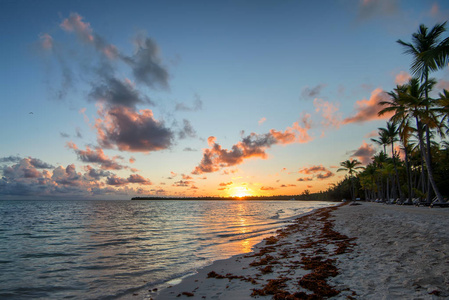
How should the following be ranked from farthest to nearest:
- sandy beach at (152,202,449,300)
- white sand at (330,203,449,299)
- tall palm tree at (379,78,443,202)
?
tall palm tree at (379,78,443,202) < sandy beach at (152,202,449,300) < white sand at (330,203,449,299)

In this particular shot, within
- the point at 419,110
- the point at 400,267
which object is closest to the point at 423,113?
the point at 419,110

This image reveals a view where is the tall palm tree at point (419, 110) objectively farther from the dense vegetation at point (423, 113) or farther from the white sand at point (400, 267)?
the white sand at point (400, 267)

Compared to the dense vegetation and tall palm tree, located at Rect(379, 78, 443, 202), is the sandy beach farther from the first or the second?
tall palm tree, located at Rect(379, 78, 443, 202)

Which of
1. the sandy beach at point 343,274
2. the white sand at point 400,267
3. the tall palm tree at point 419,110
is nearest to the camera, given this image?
the white sand at point 400,267

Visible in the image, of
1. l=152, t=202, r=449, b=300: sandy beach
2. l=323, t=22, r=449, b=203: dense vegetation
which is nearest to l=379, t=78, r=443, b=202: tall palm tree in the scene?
l=323, t=22, r=449, b=203: dense vegetation

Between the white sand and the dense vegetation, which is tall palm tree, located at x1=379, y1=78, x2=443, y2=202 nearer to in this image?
the dense vegetation

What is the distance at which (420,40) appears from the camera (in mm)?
27859

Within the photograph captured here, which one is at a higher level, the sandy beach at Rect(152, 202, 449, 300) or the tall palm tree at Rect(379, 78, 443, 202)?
the tall palm tree at Rect(379, 78, 443, 202)

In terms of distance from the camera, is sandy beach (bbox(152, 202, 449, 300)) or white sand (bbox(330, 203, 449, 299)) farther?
sandy beach (bbox(152, 202, 449, 300))

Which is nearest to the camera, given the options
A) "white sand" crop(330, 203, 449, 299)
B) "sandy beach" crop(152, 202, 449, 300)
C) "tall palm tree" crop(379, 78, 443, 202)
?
"white sand" crop(330, 203, 449, 299)

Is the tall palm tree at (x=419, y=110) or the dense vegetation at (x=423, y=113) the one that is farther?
the tall palm tree at (x=419, y=110)

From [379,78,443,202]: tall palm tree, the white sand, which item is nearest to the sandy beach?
the white sand

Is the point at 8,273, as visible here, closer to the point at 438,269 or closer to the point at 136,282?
the point at 136,282

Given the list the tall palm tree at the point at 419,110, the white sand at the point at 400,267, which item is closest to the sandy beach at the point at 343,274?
the white sand at the point at 400,267
